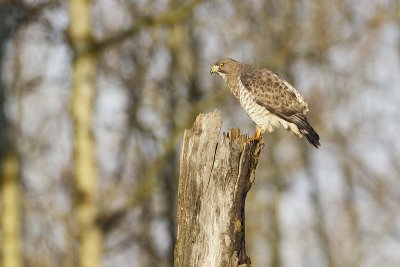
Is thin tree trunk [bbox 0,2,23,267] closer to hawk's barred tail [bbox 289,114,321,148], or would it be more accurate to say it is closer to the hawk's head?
the hawk's head

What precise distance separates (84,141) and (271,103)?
4.80 metres

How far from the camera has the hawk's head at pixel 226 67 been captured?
30.8 ft

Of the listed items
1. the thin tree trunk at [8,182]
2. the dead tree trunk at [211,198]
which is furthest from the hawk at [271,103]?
the thin tree trunk at [8,182]

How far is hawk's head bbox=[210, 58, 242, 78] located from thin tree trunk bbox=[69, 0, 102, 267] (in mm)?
3751

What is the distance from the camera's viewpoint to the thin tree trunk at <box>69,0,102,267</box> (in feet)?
41.5

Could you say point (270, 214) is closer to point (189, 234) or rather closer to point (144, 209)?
point (144, 209)

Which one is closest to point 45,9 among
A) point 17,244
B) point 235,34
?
point 17,244

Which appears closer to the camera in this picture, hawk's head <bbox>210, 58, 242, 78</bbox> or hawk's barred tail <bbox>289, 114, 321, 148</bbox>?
hawk's barred tail <bbox>289, 114, 321, 148</bbox>

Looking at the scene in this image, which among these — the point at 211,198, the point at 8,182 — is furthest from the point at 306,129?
the point at 8,182

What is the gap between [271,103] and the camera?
28.5 ft

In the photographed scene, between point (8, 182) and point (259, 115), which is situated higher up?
point (8, 182)

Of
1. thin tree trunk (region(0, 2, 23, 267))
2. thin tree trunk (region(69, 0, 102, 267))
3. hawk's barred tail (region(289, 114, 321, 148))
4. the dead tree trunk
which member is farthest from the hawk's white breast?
thin tree trunk (region(0, 2, 23, 267))

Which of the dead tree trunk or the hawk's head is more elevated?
the hawk's head

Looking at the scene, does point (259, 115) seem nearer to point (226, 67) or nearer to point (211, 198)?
point (226, 67)
